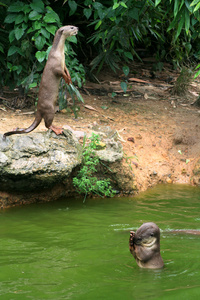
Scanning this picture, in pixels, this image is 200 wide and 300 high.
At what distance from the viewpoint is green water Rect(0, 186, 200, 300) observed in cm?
309

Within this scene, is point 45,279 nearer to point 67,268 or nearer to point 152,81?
point 67,268

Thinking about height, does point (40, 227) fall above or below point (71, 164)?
below

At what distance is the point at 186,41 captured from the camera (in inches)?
373

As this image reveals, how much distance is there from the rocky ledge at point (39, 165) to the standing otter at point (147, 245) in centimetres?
216

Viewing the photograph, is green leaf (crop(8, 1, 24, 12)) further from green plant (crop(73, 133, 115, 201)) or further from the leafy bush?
green plant (crop(73, 133, 115, 201))

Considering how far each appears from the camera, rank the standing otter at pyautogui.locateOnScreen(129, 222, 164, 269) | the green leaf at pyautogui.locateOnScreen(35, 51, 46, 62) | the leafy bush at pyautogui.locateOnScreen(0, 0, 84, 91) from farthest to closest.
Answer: the leafy bush at pyautogui.locateOnScreen(0, 0, 84, 91) < the green leaf at pyautogui.locateOnScreen(35, 51, 46, 62) < the standing otter at pyautogui.locateOnScreen(129, 222, 164, 269)

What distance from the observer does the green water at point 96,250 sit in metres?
3.09

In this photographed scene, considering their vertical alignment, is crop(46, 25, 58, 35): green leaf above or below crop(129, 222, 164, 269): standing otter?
above

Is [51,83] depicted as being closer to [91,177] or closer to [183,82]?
[91,177]

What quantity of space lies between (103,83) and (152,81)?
1.23 metres

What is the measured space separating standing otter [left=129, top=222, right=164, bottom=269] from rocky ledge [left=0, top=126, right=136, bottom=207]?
216cm

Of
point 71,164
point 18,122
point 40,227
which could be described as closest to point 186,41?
point 18,122

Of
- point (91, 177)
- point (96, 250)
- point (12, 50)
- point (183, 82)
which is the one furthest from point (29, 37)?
point (96, 250)

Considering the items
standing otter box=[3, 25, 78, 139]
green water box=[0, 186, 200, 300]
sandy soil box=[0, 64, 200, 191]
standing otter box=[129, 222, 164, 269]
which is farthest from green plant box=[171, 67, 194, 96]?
standing otter box=[129, 222, 164, 269]
